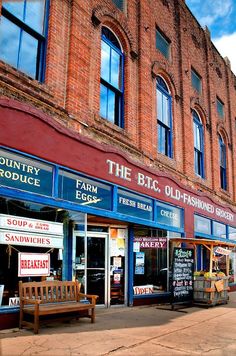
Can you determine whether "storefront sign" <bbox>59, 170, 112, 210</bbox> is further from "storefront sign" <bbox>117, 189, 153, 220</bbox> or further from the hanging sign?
the hanging sign

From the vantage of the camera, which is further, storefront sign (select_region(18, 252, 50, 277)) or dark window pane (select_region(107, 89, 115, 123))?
dark window pane (select_region(107, 89, 115, 123))

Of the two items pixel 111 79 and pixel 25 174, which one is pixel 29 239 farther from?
pixel 111 79

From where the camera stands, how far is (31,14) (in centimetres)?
915

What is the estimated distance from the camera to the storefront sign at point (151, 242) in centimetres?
1188

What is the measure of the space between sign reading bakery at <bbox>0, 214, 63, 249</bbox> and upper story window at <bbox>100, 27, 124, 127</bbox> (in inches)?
157

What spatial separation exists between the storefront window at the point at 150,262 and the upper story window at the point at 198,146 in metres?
5.20

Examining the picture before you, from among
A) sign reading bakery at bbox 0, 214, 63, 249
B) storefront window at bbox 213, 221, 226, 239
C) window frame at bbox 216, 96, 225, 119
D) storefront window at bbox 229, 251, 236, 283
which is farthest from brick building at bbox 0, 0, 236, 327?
window frame at bbox 216, 96, 225, 119

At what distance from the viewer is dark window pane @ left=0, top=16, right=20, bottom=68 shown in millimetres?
8258

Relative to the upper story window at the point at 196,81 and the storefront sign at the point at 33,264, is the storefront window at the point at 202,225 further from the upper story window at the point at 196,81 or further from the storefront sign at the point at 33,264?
the storefront sign at the point at 33,264

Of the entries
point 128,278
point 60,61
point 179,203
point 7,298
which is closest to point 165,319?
point 128,278

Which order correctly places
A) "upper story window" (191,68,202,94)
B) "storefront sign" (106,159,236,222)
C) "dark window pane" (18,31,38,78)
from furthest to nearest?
1. "upper story window" (191,68,202,94)
2. "storefront sign" (106,159,236,222)
3. "dark window pane" (18,31,38,78)

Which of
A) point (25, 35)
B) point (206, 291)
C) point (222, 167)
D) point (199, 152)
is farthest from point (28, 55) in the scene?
point (222, 167)

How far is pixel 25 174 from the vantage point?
7.90 meters

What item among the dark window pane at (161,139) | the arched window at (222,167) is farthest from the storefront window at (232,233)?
the dark window pane at (161,139)
